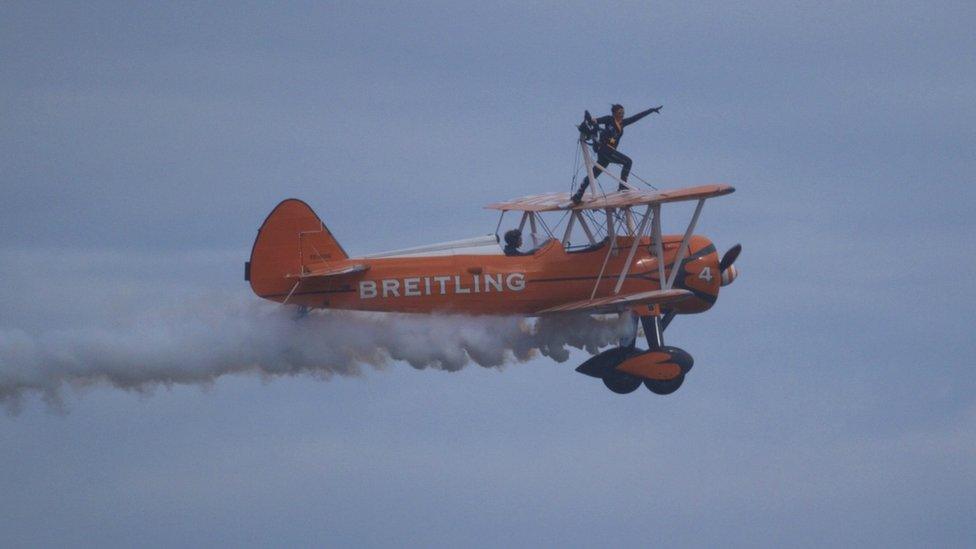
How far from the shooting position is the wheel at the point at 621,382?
133ft

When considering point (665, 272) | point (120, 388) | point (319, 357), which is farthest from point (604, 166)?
point (120, 388)

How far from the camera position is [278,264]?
3862 centimetres

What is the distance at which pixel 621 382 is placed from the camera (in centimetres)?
4066

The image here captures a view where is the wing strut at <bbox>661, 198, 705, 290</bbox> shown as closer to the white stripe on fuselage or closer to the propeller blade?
the propeller blade

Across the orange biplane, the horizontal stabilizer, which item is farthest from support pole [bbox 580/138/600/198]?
the horizontal stabilizer

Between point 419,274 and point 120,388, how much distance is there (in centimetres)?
508

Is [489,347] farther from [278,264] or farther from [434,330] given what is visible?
[278,264]

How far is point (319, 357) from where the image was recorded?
39.3m

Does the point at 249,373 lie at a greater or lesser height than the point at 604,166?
lesser

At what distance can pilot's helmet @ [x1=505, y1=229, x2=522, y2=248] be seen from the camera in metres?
39.9

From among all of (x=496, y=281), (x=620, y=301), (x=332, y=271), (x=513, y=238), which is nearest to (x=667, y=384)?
(x=620, y=301)

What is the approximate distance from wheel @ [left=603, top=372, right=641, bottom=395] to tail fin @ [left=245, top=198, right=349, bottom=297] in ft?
17.1

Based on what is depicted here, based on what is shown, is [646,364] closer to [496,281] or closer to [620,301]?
[620,301]

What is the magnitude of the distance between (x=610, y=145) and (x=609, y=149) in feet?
0.25
